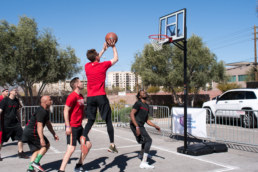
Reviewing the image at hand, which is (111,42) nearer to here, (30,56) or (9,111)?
(9,111)

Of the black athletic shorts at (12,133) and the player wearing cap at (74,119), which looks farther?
the black athletic shorts at (12,133)

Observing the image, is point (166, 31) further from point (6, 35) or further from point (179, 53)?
point (179, 53)

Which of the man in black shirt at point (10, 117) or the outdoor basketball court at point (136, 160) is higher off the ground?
the man in black shirt at point (10, 117)

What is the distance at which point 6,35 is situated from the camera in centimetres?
1450

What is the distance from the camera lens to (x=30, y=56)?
1495 centimetres

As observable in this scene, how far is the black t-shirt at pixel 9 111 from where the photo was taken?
668 cm

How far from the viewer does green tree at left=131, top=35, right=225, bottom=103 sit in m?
19.9

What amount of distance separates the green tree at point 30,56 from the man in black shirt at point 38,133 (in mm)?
10038

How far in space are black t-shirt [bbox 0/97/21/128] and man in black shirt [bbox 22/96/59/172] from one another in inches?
64.1

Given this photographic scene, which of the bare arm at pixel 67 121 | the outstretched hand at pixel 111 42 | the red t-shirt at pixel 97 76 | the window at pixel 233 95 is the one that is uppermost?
Result: the outstretched hand at pixel 111 42

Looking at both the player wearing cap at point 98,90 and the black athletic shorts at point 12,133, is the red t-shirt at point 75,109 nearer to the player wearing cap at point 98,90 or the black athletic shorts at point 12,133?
the player wearing cap at point 98,90

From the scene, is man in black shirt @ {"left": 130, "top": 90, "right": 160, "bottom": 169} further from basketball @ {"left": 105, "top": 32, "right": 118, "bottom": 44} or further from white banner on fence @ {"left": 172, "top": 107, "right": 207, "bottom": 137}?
white banner on fence @ {"left": 172, "top": 107, "right": 207, "bottom": 137}

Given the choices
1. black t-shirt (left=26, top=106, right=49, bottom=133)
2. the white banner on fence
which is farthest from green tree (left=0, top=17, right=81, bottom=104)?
black t-shirt (left=26, top=106, right=49, bottom=133)

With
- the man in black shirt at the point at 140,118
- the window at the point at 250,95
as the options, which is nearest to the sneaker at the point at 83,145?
the man in black shirt at the point at 140,118
